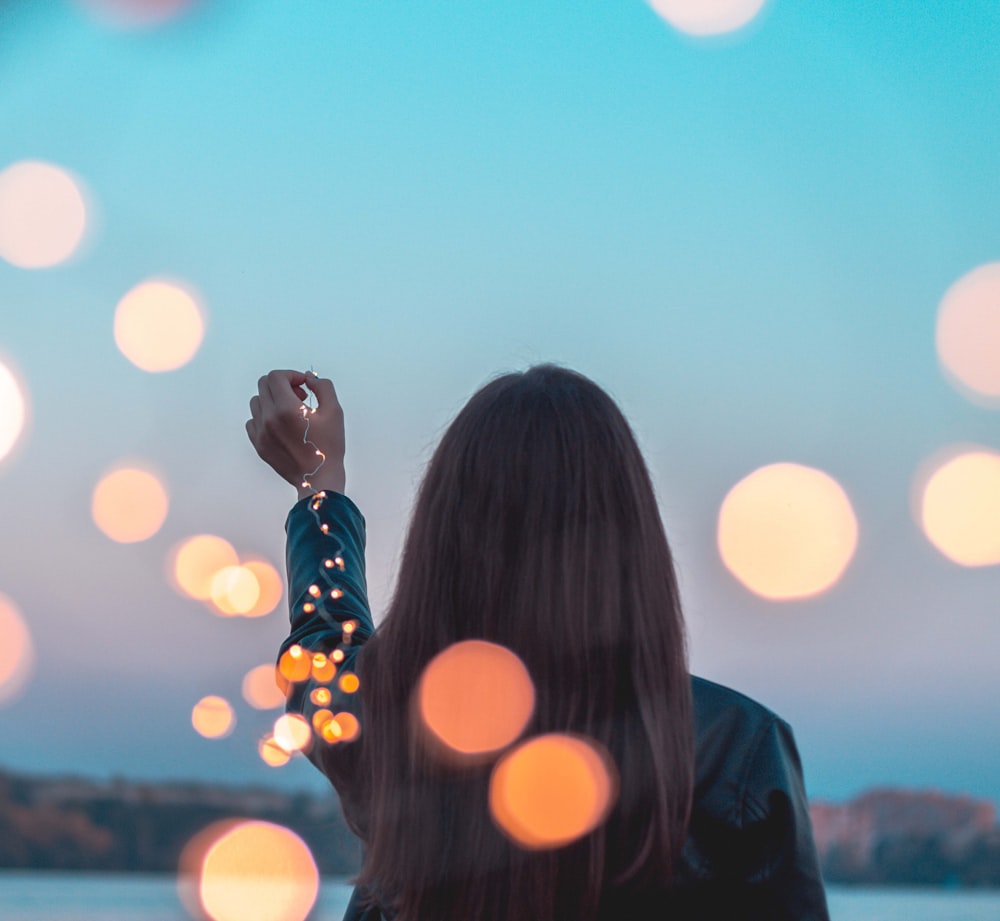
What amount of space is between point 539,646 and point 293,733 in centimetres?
41

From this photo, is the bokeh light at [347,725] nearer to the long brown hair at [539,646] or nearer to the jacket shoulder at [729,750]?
the long brown hair at [539,646]

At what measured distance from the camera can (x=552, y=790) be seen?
1141mm

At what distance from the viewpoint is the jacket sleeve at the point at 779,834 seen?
112 centimetres

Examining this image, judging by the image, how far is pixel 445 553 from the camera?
1276 mm

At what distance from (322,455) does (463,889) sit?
2.48 feet

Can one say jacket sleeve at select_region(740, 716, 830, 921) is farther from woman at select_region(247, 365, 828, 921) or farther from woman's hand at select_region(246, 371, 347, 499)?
woman's hand at select_region(246, 371, 347, 499)

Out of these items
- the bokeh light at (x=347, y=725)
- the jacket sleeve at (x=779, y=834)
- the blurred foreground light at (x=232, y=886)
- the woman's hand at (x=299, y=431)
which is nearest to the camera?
the jacket sleeve at (x=779, y=834)

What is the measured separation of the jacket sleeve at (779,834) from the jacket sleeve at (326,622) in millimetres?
503

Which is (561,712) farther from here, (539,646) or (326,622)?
(326,622)

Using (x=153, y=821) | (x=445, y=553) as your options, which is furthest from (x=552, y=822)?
(x=153, y=821)

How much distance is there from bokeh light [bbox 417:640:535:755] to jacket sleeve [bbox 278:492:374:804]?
0.49 feet

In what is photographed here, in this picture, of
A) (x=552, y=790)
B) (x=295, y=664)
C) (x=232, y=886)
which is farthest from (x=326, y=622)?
(x=232, y=886)

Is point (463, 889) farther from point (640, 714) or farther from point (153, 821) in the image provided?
point (153, 821)

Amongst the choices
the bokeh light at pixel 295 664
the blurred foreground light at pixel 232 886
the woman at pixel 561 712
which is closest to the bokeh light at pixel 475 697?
the woman at pixel 561 712
